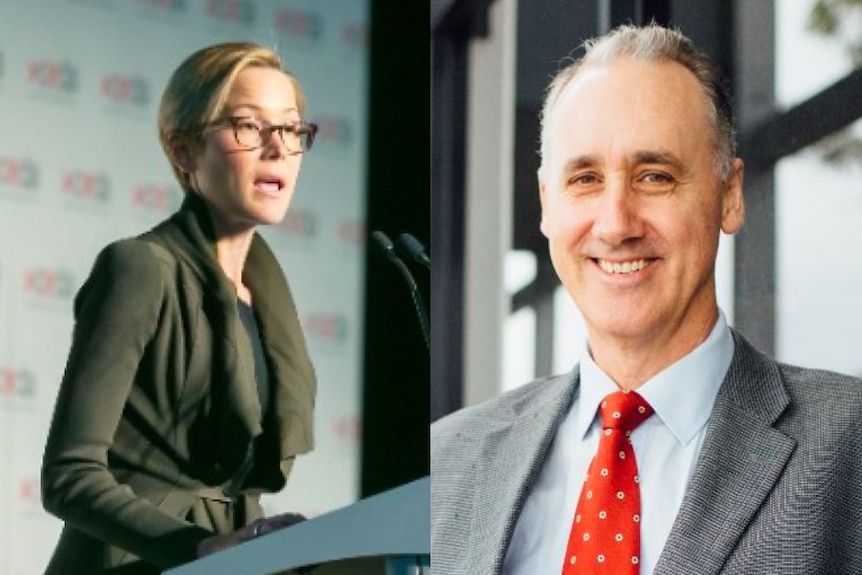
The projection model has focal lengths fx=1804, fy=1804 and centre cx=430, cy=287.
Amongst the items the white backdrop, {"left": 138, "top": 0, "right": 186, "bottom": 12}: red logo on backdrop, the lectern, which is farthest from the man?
{"left": 138, "top": 0, "right": 186, "bottom": 12}: red logo on backdrop

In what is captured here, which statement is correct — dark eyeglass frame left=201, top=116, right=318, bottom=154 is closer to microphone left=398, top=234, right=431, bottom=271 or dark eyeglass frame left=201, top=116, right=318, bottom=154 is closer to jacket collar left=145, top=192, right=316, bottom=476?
jacket collar left=145, top=192, right=316, bottom=476

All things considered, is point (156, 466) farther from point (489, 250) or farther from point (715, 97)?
point (715, 97)

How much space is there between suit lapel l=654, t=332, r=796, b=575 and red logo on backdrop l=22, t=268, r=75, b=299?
190 cm

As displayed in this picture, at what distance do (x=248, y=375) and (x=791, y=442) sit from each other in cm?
162

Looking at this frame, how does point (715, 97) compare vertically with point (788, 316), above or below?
above

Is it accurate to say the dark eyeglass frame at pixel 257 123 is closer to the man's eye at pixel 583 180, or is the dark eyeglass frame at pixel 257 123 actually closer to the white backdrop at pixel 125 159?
the white backdrop at pixel 125 159

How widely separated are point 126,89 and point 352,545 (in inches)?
54.8

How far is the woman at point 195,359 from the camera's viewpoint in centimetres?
462

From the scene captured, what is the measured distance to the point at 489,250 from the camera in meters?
4.15

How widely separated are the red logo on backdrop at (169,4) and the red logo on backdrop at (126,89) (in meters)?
0.21

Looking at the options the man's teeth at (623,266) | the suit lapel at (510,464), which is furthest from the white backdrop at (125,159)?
the man's teeth at (623,266)

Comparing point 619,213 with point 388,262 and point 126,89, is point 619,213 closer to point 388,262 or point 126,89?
point 388,262

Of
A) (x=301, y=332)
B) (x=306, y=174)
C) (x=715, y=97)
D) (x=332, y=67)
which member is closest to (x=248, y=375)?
(x=301, y=332)

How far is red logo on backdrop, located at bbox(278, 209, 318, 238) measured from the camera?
4.82m
